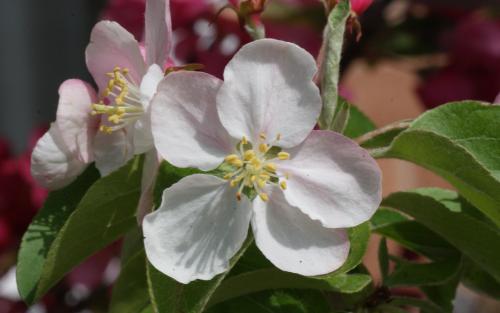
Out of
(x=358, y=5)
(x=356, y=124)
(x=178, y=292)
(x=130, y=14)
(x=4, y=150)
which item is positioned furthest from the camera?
(x=4, y=150)

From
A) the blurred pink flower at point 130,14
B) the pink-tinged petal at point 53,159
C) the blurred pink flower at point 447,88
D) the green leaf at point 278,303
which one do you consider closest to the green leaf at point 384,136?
the green leaf at point 278,303

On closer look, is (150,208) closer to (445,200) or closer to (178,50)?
(445,200)

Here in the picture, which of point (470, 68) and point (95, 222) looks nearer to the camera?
point (95, 222)

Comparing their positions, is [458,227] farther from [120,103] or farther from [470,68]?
[470,68]

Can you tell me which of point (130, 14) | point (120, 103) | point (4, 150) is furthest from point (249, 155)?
point (4, 150)

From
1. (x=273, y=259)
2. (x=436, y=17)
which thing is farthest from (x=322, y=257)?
(x=436, y=17)

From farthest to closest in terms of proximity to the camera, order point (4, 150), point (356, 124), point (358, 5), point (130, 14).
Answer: point (4, 150), point (130, 14), point (356, 124), point (358, 5)

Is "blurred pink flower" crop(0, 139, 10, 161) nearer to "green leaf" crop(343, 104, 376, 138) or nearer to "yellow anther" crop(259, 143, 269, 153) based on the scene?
"green leaf" crop(343, 104, 376, 138)
